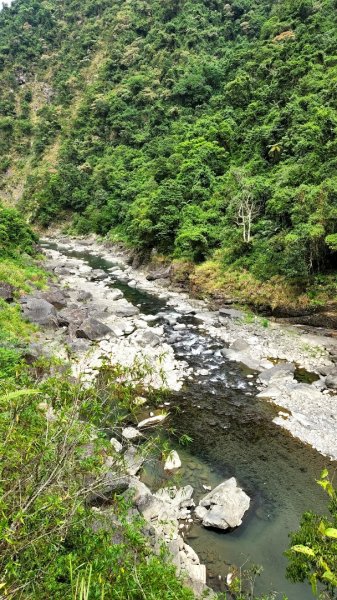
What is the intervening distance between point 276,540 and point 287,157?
27761 mm

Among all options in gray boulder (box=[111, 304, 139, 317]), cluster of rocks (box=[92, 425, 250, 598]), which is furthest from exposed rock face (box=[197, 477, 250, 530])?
gray boulder (box=[111, 304, 139, 317])

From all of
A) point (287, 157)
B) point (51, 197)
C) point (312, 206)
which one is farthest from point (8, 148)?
point (312, 206)

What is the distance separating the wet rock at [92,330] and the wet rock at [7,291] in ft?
13.5

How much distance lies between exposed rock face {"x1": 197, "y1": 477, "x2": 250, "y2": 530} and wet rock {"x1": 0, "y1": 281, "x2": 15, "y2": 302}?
48.0ft

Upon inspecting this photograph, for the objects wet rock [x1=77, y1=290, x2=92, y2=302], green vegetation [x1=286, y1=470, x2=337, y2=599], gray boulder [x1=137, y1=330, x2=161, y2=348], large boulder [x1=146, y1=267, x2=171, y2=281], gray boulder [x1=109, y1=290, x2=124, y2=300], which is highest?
green vegetation [x1=286, y1=470, x2=337, y2=599]

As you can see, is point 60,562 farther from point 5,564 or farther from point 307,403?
point 307,403

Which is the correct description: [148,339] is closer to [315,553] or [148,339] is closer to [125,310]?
[125,310]

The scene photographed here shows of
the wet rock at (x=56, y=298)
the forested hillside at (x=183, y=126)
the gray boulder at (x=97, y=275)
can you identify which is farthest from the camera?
the gray boulder at (x=97, y=275)

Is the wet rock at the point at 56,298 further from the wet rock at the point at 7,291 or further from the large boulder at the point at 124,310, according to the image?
the large boulder at the point at 124,310

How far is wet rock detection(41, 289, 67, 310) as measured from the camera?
21953 millimetres

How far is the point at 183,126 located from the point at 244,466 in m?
45.3

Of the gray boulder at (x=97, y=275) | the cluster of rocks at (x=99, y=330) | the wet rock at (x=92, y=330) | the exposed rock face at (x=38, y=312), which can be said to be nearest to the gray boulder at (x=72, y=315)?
the cluster of rocks at (x=99, y=330)

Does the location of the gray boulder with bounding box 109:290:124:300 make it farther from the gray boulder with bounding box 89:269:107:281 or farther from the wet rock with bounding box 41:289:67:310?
the gray boulder with bounding box 89:269:107:281

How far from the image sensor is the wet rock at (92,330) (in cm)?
1803
